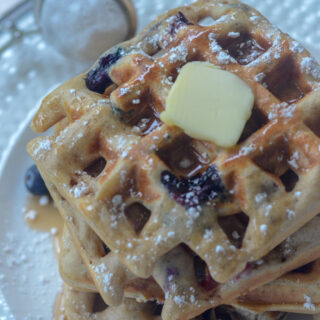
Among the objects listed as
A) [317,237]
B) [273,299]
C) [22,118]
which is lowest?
[273,299]

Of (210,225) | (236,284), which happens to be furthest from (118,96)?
(236,284)

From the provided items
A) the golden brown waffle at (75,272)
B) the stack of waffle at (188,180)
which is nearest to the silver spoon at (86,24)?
the stack of waffle at (188,180)

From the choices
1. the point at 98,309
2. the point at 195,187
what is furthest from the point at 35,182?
the point at 195,187

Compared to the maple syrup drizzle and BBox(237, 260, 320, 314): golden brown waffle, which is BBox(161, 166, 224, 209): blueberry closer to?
BBox(237, 260, 320, 314): golden brown waffle

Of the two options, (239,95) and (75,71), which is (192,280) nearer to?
(239,95)

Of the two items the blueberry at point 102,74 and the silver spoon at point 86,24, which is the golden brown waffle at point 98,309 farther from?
the silver spoon at point 86,24

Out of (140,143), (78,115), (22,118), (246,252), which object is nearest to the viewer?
(246,252)
